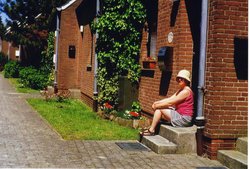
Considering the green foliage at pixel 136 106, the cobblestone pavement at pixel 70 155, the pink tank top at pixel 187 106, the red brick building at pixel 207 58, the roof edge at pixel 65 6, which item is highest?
the roof edge at pixel 65 6

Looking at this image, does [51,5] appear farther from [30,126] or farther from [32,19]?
[30,126]

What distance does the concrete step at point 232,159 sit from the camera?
6145 mm

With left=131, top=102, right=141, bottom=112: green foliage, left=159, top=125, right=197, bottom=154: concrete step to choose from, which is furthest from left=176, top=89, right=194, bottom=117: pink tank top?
left=131, top=102, right=141, bottom=112: green foliage

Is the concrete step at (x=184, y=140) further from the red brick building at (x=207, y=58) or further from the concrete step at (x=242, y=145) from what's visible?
the concrete step at (x=242, y=145)

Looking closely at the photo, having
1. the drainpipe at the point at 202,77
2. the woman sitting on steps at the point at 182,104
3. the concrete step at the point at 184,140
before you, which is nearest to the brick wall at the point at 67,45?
the woman sitting on steps at the point at 182,104

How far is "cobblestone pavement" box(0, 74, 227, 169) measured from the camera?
6.35m

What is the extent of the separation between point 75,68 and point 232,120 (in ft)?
40.5

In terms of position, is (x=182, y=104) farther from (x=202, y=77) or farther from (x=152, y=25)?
(x=152, y=25)

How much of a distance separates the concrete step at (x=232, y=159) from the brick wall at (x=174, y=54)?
2.11 m

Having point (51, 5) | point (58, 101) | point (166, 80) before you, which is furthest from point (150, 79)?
point (51, 5)

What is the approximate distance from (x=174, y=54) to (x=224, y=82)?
6.35 ft

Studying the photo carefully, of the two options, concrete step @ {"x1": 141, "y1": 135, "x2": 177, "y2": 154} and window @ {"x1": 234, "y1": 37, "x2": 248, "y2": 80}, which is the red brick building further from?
concrete step @ {"x1": 141, "y1": 135, "x2": 177, "y2": 154}

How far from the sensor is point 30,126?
986cm

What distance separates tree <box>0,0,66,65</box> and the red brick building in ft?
52.5
